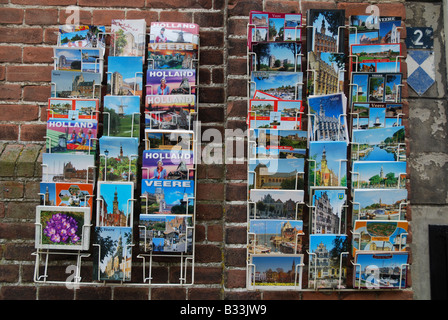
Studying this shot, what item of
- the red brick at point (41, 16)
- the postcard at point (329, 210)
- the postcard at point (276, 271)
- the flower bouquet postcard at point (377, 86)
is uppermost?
the red brick at point (41, 16)

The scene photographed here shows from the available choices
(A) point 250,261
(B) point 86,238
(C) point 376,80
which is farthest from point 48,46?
(C) point 376,80

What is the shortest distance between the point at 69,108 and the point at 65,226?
0.53 m

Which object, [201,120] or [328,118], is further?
[201,120]

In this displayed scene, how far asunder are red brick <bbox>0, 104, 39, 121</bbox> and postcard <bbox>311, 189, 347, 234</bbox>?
1.38 meters

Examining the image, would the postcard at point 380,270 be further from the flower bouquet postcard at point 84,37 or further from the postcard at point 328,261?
the flower bouquet postcard at point 84,37

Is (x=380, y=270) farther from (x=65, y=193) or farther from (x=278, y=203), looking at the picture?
(x=65, y=193)

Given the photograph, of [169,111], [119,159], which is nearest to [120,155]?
[119,159]

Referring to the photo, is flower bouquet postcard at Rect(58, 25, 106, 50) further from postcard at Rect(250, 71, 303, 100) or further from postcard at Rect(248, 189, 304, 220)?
postcard at Rect(248, 189, 304, 220)

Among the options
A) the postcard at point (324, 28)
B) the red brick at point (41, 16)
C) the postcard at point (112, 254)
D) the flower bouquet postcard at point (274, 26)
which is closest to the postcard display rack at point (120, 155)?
the postcard at point (112, 254)

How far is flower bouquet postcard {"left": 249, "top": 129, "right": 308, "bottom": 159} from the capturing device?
1863mm

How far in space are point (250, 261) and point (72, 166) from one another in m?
0.90

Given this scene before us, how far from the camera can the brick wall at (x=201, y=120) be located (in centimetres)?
192

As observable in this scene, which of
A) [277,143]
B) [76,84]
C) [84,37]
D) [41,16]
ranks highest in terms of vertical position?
[41,16]

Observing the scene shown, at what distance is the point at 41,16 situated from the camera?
6.75 feet
